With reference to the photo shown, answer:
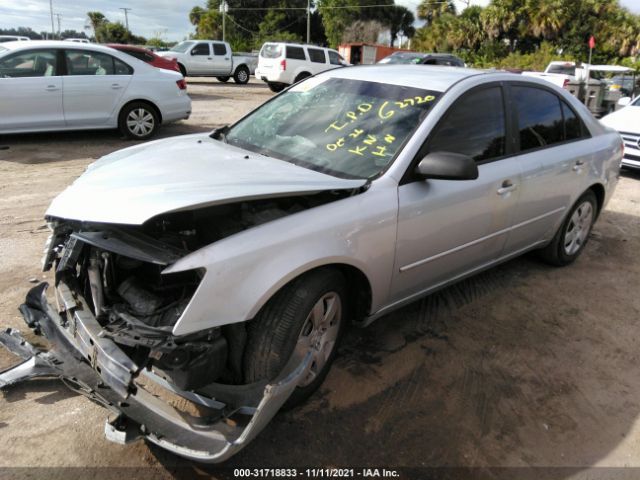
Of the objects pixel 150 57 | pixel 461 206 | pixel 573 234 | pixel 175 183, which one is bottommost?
pixel 573 234

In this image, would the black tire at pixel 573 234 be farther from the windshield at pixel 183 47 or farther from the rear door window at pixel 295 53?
the windshield at pixel 183 47

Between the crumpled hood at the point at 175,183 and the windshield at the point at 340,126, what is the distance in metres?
0.19

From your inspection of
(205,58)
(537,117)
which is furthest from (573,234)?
(205,58)

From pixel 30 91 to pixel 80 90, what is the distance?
0.71 meters

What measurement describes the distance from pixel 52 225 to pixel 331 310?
1561mm

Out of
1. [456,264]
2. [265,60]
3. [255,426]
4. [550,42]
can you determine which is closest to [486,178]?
[456,264]

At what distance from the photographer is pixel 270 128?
145 inches

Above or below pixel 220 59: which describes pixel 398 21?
above

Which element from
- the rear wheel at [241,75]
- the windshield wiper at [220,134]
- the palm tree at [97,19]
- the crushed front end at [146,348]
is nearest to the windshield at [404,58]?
the rear wheel at [241,75]

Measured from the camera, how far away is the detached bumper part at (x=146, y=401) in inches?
85.4

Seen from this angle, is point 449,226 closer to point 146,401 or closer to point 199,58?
point 146,401

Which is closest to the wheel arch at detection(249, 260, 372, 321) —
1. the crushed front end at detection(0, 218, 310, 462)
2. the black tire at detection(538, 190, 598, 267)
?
the crushed front end at detection(0, 218, 310, 462)

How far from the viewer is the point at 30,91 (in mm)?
8180

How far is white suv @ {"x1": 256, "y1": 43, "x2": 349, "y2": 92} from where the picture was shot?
1966 centimetres
